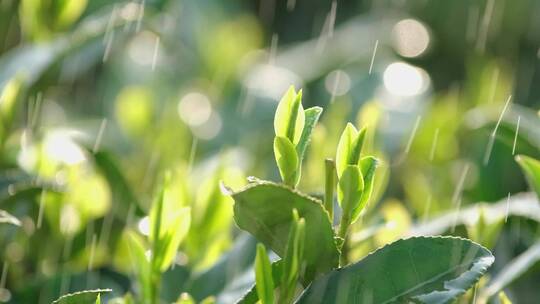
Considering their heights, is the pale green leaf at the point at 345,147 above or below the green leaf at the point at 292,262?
above

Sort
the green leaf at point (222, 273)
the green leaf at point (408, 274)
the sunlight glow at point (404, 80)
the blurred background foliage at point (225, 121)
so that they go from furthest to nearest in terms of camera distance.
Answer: the sunlight glow at point (404, 80)
the blurred background foliage at point (225, 121)
the green leaf at point (222, 273)
the green leaf at point (408, 274)

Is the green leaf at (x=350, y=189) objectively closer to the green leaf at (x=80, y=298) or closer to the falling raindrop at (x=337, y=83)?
the green leaf at (x=80, y=298)

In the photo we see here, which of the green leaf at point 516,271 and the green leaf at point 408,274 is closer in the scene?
the green leaf at point 408,274

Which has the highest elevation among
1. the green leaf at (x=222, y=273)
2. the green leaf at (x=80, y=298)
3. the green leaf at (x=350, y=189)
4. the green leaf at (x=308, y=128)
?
the green leaf at (x=308, y=128)

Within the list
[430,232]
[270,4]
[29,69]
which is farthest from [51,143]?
[270,4]

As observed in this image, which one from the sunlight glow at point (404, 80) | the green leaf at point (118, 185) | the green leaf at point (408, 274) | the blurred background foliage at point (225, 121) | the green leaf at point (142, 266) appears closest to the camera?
the green leaf at point (408, 274)

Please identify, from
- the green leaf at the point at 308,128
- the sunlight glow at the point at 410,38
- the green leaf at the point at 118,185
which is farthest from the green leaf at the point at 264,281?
the sunlight glow at the point at 410,38

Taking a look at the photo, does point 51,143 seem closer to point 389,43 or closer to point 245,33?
point 245,33

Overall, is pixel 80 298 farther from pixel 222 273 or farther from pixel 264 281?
pixel 222 273
